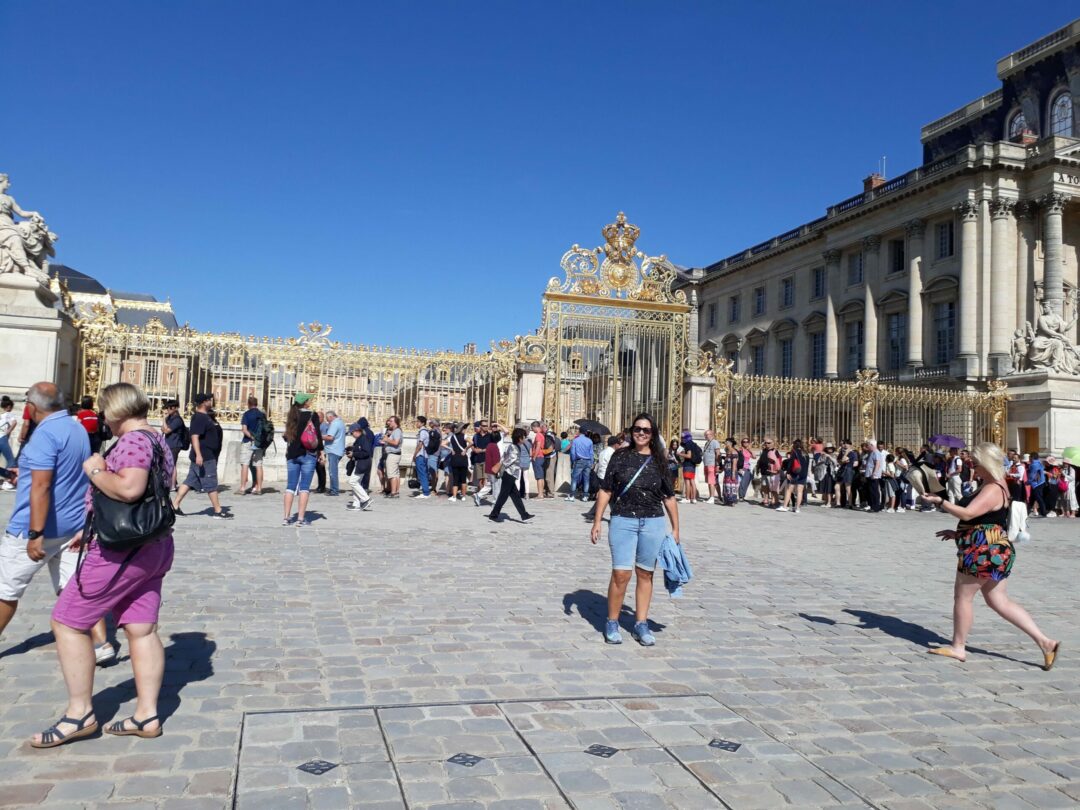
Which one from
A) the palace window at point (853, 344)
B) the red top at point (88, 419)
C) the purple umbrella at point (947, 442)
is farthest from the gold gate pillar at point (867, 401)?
the palace window at point (853, 344)

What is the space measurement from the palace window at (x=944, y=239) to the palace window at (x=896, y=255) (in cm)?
221

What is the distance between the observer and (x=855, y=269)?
42406mm

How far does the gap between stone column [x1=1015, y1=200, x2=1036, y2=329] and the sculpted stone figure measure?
10224 millimetres

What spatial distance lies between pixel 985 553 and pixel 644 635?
91.4 inches

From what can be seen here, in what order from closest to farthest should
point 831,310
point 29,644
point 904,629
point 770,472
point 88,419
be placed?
1. point 29,644
2. point 904,629
3. point 88,419
4. point 770,472
5. point 831,310

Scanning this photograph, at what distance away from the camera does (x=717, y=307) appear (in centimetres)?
5316

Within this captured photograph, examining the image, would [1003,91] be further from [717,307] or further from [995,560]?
[995,560]

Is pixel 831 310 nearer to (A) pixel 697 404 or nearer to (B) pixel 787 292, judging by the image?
(B) pixel 787 292

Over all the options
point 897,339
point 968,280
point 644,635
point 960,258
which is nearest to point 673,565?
point 644,635

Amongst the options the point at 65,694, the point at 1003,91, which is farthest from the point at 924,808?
the point at 1003,91

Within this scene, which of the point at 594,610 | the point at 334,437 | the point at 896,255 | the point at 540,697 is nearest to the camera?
the point at 540,697

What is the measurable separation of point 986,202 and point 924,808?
37385mm

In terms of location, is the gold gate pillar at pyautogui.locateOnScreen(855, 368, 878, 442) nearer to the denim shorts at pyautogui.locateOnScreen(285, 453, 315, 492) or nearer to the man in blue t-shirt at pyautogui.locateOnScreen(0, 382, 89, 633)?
the denim shorts at pyautogui.locateOnScreen(285, 453, 315, 492)

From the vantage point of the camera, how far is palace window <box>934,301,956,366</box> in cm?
3650
